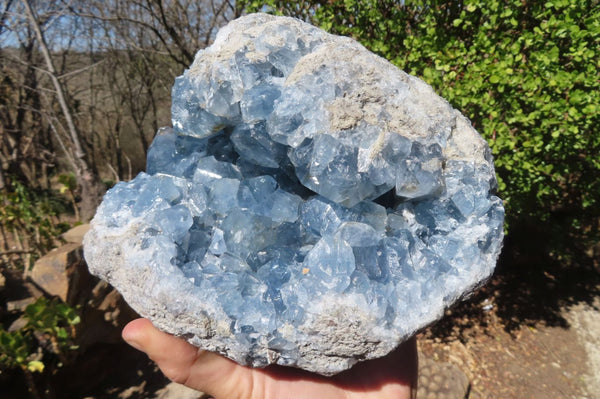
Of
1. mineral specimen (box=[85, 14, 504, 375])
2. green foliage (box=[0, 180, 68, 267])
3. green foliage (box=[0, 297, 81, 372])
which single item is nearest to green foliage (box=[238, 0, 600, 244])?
mineral specimen (box=[85, 14, 504, 375])

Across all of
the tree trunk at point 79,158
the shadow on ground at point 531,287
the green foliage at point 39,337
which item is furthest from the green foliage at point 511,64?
the green foliage at point 39,337

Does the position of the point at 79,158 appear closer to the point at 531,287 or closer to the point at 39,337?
the point at 39,337

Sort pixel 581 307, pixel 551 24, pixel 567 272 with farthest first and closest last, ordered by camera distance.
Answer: pixel 567 272
pixel 581 307
pixel 551 24

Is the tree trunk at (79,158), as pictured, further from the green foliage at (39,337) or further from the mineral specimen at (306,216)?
the mineral specimen at (306,216)

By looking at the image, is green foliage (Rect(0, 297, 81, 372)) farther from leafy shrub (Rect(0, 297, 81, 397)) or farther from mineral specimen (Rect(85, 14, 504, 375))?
mineral specimen (Rect(85, 14, 504, 375))

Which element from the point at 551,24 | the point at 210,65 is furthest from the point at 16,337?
the point at 551,24

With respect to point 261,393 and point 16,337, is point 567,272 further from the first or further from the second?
point 16,337
